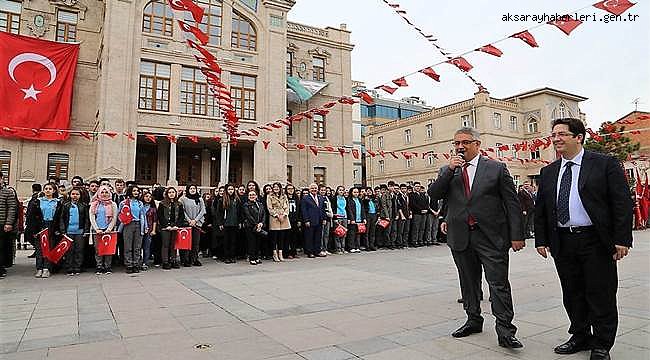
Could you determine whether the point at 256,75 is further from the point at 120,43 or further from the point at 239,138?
the point at 120,43

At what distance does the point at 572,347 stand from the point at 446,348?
1.02 meters

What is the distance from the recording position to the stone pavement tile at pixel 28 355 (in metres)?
3.48

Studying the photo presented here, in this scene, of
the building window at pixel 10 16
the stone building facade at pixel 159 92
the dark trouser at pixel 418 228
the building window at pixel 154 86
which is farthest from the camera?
the building window at pixel 154 86

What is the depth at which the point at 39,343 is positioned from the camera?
12.7ft

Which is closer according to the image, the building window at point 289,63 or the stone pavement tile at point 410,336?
the stone pavement tile at point 410,336

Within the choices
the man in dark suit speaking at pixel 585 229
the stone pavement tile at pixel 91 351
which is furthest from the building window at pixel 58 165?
the man in dark suit speaking at pixel 585 229

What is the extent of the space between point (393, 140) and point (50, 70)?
31.4 metres

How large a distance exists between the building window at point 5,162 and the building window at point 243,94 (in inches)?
451

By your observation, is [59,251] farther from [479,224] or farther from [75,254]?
[479,224]

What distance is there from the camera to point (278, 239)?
10.3 meters

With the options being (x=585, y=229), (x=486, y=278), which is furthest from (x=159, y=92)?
(x=585, y=229)

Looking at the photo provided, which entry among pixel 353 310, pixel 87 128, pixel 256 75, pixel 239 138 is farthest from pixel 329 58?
pixel 353 310

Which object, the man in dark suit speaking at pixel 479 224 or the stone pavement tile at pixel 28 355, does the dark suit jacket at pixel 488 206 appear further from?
the stone pavement tile at pixel 28 355

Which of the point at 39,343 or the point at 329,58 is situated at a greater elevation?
the point at 329,58
